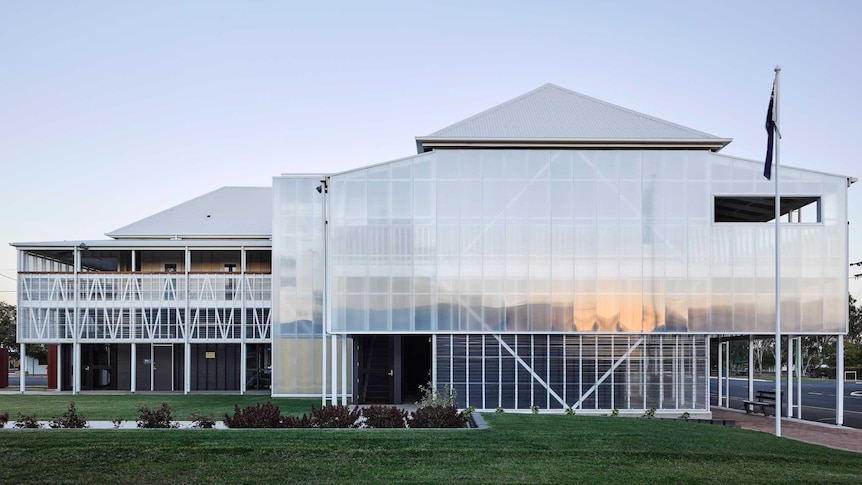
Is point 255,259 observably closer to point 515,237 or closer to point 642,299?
point 515,237

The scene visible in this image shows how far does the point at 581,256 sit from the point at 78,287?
2447 centimetres

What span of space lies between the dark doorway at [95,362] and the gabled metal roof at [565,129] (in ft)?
69.5

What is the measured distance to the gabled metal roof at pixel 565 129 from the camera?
1126 inches

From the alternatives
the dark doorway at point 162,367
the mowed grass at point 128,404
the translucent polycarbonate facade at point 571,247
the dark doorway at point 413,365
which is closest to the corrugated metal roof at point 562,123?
the translucent polycarbonate facade at point 571,247

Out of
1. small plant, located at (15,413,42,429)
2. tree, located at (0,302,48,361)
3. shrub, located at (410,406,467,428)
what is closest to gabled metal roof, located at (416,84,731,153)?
shrub, located at (410,406,467,428)

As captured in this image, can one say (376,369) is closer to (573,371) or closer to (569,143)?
(573,371)

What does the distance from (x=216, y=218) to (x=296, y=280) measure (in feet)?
33.3

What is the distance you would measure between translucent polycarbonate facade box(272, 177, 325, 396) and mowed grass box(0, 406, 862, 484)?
16.0 metres

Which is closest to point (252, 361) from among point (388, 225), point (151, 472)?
point (388, 225)

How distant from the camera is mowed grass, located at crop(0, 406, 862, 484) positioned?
1364 cm

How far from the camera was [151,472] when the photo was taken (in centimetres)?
1370

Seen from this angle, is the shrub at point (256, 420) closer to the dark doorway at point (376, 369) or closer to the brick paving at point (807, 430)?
the dark doorway at point (376, 369)

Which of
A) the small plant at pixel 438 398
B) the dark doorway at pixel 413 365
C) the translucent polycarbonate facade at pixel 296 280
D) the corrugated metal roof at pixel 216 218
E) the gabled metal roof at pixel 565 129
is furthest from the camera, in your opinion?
the corrugated metal roof at pixel 216 218

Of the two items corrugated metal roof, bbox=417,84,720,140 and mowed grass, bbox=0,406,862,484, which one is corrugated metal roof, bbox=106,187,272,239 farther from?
mowed grass, bbox=0,406,862,484
